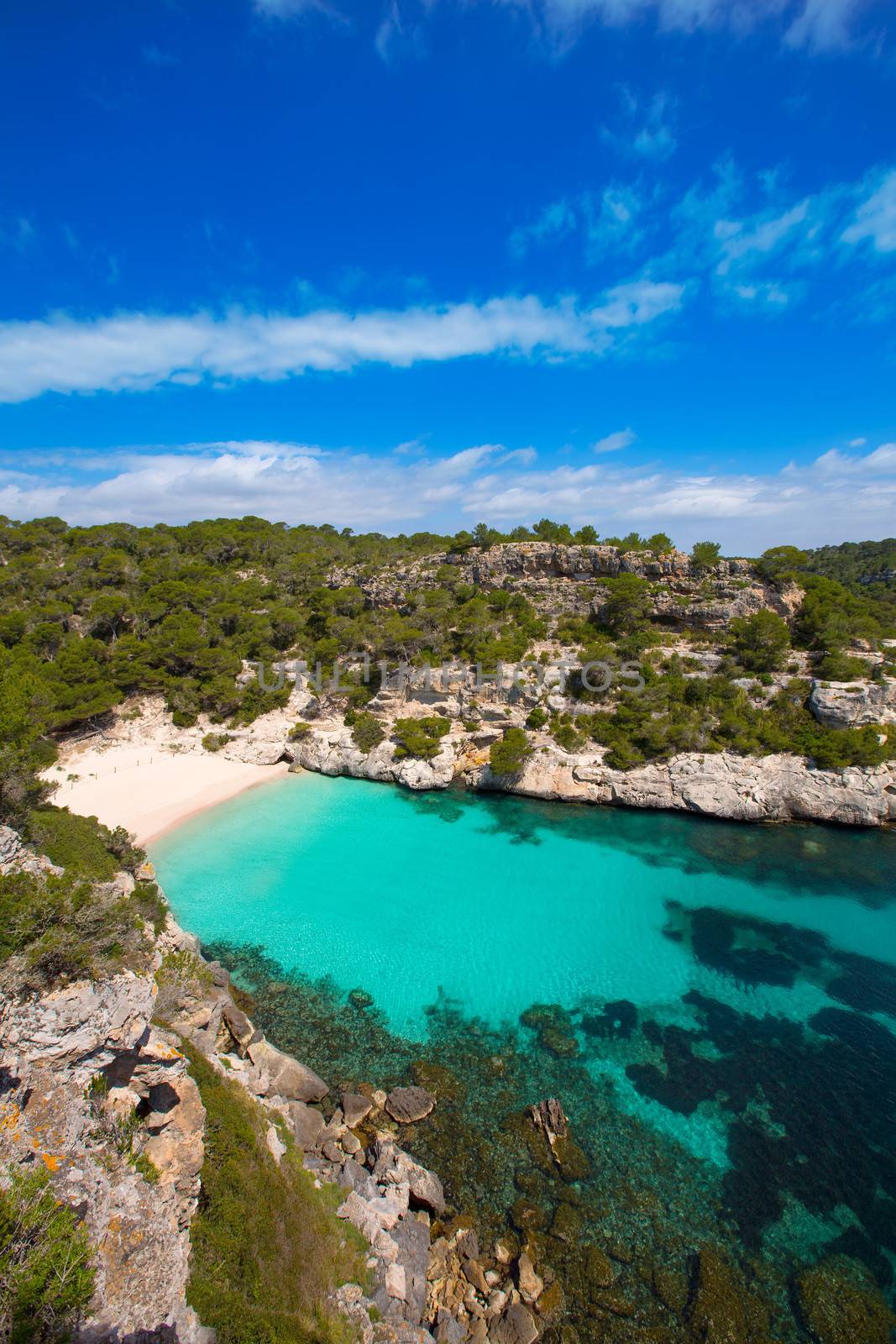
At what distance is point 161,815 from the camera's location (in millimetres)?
24047

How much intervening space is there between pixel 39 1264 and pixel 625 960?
14.8m

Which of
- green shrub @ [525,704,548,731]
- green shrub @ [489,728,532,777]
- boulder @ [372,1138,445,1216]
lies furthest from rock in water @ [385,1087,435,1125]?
green shrub @ [525,704,548,731]

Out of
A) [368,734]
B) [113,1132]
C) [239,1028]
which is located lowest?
[239,1028]

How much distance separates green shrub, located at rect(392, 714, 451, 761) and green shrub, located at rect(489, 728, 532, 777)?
3.37 m

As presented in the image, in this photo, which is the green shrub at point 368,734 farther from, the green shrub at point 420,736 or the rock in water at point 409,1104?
the rock in water at point 409,1104

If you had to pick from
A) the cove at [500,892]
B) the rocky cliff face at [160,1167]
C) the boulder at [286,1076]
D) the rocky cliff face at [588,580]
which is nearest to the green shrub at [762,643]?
the rocky cliff face at [588,580]

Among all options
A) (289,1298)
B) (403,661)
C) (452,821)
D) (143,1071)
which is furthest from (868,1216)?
(403,661)

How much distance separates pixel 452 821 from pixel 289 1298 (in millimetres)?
18293

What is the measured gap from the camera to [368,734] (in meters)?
30.5

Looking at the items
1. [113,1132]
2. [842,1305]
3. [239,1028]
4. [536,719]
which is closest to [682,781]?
[536,719]

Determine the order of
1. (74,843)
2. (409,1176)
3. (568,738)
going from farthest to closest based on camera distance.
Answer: (568,738), (74,843), (409,1176)

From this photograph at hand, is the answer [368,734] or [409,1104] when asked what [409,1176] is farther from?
[368,734]

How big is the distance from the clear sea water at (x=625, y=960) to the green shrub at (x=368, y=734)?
16.8ft

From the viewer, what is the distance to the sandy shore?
23781 millimetres
